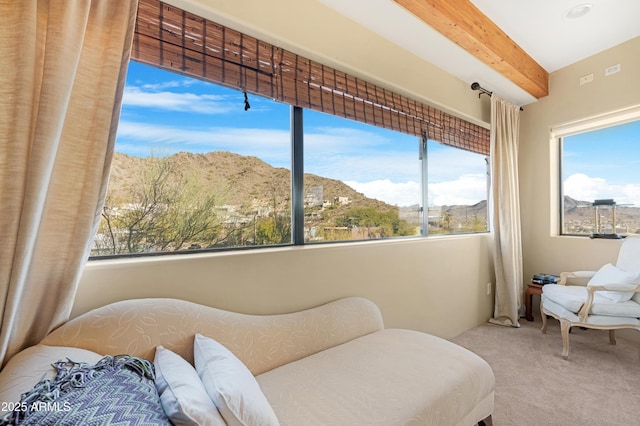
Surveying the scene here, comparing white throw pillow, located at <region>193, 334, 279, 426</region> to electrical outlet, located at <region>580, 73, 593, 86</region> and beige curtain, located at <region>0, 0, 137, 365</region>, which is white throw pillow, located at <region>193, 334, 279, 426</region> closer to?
beige curtain, located at <region>0, 0, 137, 365</region>

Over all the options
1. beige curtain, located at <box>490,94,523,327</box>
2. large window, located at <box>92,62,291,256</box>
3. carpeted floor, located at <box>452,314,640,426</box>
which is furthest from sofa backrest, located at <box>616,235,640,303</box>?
large window, located at <box>92,62,291,256</box>

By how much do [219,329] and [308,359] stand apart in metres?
0.50

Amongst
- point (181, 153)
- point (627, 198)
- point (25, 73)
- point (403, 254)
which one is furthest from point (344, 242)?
point (627, 198)

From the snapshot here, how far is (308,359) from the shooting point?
1.52 meters

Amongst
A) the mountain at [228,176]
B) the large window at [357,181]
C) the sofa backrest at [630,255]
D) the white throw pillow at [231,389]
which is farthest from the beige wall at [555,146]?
the white throw pillow at [231,389]

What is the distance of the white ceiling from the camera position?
210cm

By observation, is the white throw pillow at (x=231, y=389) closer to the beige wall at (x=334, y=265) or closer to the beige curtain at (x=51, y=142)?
the beige wall at (x=334, y=265)

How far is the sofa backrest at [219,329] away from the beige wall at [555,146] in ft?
8.83

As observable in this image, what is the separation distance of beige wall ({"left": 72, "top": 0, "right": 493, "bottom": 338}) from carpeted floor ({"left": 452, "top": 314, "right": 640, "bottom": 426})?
16.2 inches

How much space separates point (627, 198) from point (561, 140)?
0.90m

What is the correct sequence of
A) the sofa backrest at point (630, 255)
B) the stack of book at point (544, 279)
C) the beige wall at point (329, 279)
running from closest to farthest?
the beige wall at point (329, 279) → the sofa backrest at point (630, 255) → the stack of book at point (544, 279)

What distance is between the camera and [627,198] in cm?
288

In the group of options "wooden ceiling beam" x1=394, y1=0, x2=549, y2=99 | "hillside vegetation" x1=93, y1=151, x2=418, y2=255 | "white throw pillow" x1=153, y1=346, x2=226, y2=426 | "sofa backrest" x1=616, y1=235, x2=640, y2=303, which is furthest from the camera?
"sofa backrest" x1=616, y1=235, x2=640, y2=303

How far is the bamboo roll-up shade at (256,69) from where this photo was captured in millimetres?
1401
